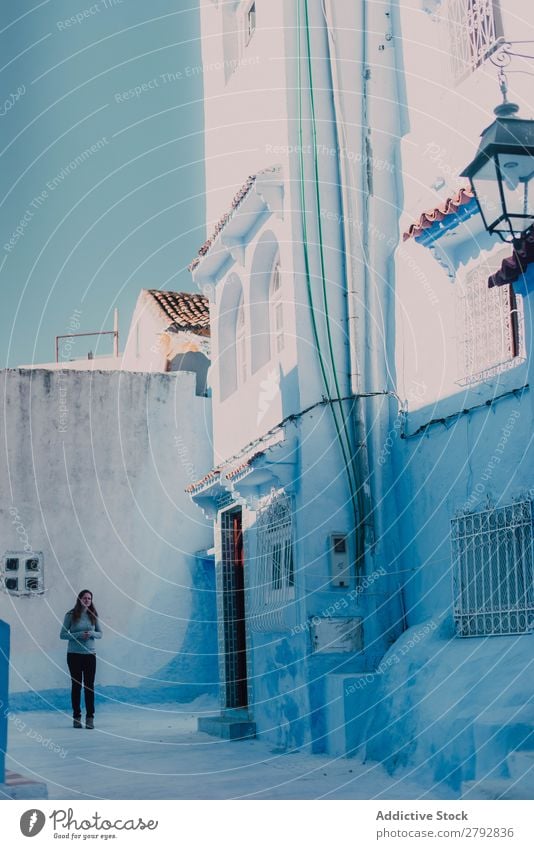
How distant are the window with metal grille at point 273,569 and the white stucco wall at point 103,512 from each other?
407 cm

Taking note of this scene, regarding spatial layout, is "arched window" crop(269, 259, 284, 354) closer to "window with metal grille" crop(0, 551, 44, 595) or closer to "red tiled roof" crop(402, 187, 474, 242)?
"red tiled roof" crop(402, 187, 474, 242)

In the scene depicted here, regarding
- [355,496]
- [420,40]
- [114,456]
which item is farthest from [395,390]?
Result: [114,456]

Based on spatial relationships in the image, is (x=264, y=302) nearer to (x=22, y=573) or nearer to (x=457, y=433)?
(x=457, y=433)

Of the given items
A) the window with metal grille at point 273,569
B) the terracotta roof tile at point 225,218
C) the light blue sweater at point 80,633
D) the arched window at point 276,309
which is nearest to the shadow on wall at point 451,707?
the window with metal grille at point 273,569

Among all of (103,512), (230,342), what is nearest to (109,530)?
(103,512)

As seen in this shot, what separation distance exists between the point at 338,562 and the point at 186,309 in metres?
9.50

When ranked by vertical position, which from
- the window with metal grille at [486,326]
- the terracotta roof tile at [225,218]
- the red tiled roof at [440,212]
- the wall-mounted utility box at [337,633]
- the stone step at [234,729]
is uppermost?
the terracotta roof tile at [225,218]

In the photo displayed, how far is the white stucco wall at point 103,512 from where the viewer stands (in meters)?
14.6

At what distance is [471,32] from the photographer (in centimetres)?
873

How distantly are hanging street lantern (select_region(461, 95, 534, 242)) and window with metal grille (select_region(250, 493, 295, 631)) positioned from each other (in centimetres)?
405

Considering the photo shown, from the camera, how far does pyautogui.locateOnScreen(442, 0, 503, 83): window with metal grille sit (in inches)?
330

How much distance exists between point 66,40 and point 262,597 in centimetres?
515

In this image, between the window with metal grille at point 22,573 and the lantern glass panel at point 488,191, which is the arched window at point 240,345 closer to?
the window with metal grille at point 22,573

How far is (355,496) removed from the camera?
9.36 m
